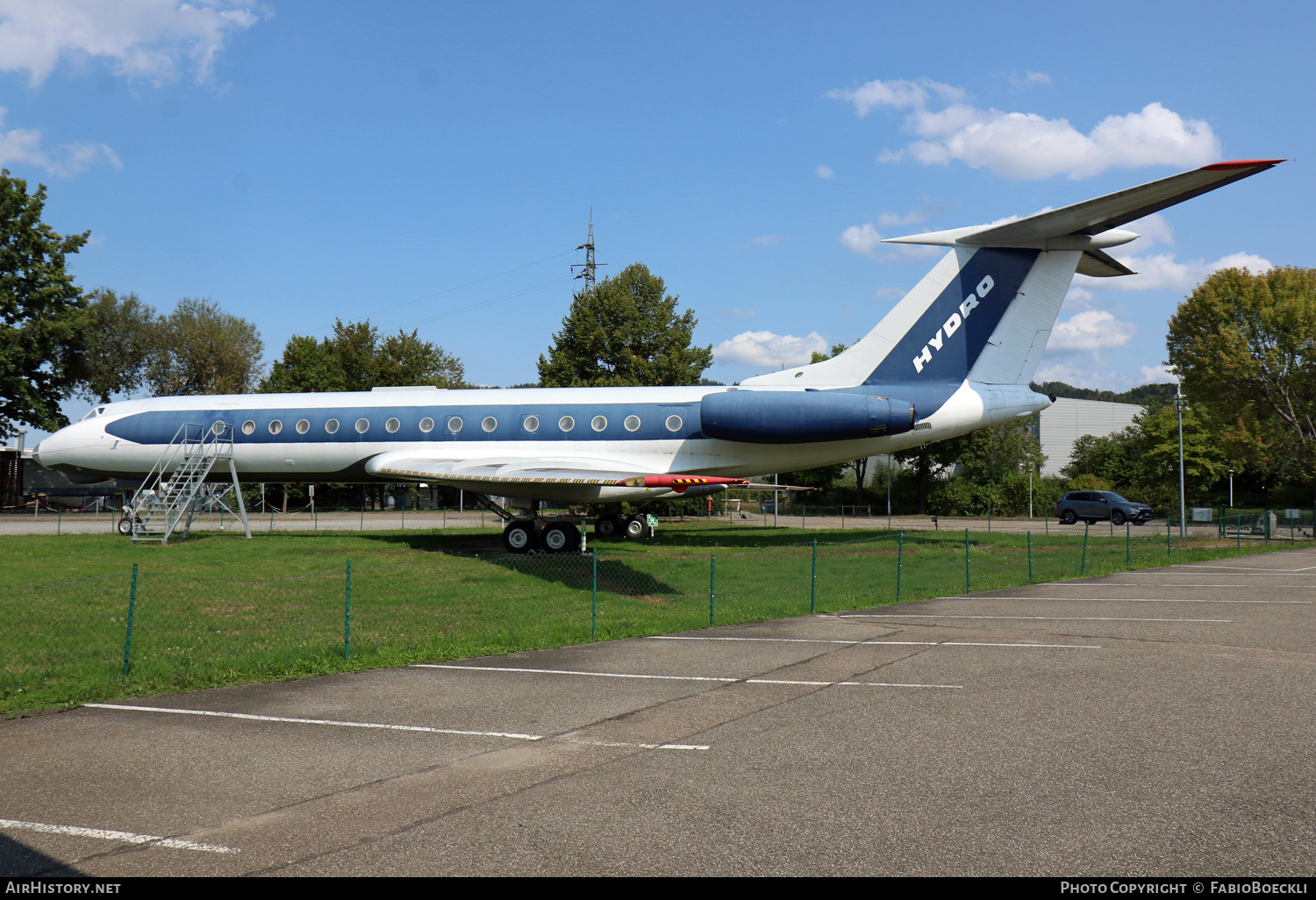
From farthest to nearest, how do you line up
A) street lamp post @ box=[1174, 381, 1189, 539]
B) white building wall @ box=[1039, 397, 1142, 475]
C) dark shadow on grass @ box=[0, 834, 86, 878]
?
white building wall @ box=[1039, 397, 1142, 475] → street lamp post @ box=[1174, 381, 1189, 539] → dark shadow on grass @ box=[0, 834, 86, 878]

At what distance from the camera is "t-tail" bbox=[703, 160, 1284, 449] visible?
858 inches

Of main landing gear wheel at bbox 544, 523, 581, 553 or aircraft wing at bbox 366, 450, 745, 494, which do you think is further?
main landing gear wheel at bbox 544, 523, 581, 553

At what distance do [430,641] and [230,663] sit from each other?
2.38 m

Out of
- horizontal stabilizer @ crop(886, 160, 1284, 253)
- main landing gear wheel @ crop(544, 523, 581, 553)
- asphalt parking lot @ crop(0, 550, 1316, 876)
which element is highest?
horizontal stabilizer @ crop(886, 160, 1284, 253)

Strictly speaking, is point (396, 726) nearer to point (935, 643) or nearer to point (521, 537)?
point (935, 643)

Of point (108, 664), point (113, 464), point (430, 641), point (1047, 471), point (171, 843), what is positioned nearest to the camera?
→ point (171, 843)

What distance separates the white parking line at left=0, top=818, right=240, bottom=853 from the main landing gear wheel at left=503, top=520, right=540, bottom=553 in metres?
17.1

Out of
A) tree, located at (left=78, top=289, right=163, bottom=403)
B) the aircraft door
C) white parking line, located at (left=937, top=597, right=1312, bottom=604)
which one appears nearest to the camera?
white parking line, located at (left=937, top=597, right=1312, bottom=604)

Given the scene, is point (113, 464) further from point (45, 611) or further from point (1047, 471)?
point (1047, 471)

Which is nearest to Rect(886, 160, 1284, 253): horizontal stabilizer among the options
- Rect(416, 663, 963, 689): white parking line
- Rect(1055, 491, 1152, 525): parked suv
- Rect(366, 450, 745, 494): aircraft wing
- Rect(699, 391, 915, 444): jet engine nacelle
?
Rect(699, 391, 915, 444): jet engine nacelle

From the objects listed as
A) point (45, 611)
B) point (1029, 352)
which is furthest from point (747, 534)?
point (45, 611)

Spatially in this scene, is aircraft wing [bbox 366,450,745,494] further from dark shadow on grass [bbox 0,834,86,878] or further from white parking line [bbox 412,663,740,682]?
dark shadow on grass [bbox 0,834,86,878]

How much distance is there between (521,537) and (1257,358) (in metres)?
40.5

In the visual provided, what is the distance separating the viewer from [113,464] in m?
25.2
